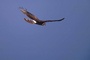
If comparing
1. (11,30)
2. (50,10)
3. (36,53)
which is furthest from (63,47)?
(11,30)

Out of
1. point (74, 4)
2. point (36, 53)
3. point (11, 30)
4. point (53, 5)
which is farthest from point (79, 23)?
point (11, 30)

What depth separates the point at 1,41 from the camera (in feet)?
5.07

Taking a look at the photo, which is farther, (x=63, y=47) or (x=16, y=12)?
(x=63, y=47)

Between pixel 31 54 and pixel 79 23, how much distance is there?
1.53 feet

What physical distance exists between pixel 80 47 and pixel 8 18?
639mm

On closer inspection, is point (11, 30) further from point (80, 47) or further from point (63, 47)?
point (80, 47)

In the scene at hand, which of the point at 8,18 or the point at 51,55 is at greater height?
the point at 8,18

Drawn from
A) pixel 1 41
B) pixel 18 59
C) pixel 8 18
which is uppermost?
pixel 8 18

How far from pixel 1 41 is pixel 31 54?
0.26m

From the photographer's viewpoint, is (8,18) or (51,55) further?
(51,55)

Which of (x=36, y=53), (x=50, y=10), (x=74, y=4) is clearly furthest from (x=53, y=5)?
(x=36, y=53)

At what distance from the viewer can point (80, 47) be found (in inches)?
64.5

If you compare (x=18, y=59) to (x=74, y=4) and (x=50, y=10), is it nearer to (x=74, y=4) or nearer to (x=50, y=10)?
(x=50, y=10)

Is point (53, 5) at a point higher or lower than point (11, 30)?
higher
